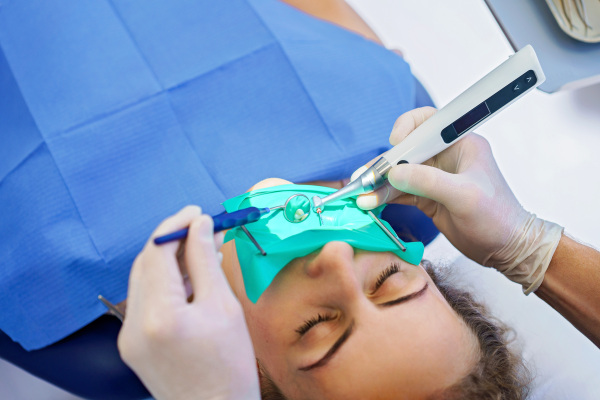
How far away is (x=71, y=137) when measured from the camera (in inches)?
51.9

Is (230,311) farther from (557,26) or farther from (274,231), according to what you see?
(557,26)

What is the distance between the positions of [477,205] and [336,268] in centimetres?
41

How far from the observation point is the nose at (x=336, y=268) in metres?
1.00

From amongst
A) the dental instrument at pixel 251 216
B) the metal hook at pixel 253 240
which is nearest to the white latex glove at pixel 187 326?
the dental instrument at pixel 251 216

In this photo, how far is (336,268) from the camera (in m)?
1.00

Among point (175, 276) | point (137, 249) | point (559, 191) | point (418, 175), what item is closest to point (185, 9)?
point (137, 249)

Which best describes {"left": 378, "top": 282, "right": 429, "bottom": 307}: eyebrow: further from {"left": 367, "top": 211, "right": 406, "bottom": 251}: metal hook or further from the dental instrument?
the dental instrument

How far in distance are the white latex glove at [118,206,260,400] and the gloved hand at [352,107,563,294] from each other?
1.52 feet

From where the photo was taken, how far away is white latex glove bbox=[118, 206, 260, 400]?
795mm

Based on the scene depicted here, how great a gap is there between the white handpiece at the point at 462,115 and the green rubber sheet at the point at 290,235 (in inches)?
2.0

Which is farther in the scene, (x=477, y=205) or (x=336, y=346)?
(x=477, y=205)

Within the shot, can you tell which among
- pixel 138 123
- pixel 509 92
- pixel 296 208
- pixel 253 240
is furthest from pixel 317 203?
pixel 138 123

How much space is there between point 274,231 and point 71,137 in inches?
25.5

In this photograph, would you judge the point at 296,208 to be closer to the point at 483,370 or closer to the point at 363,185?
the point at 363,185
